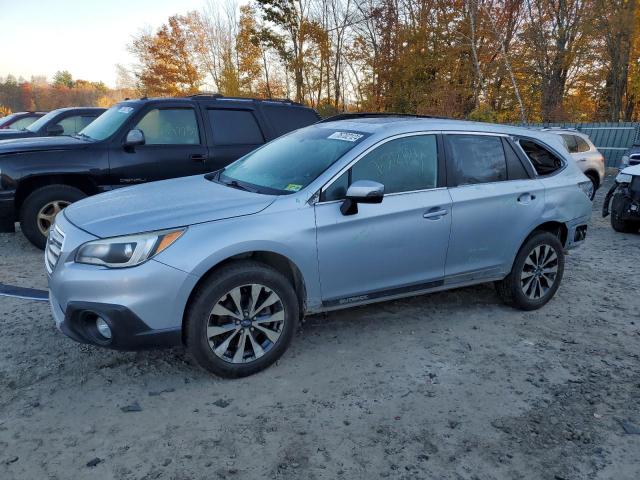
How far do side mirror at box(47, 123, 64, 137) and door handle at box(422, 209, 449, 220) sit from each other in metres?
7.54

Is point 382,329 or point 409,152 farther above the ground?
point 409,152

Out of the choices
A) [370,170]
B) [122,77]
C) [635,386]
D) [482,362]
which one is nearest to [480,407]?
[482,362]

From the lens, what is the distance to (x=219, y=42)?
35.3 metres

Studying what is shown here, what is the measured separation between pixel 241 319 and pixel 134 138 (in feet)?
12.4

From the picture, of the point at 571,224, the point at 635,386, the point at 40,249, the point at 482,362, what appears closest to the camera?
the point at 635,386

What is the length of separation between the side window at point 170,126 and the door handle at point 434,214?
156 inches

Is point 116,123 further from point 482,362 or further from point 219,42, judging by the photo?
point 219,42

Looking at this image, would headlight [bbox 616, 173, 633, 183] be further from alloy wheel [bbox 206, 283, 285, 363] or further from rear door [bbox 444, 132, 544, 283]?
alloy wheel [bbox 206, 283, 285, 363]

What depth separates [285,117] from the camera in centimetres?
731

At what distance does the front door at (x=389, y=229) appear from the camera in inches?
136

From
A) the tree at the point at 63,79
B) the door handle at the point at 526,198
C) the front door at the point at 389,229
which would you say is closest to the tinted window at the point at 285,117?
the front door at the point at 389,229

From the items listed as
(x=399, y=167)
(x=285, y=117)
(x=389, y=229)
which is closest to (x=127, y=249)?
(x=389, y=229)

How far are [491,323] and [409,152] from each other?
1.66 m

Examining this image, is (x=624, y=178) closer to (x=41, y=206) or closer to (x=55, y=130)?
(x=41, y=206)
